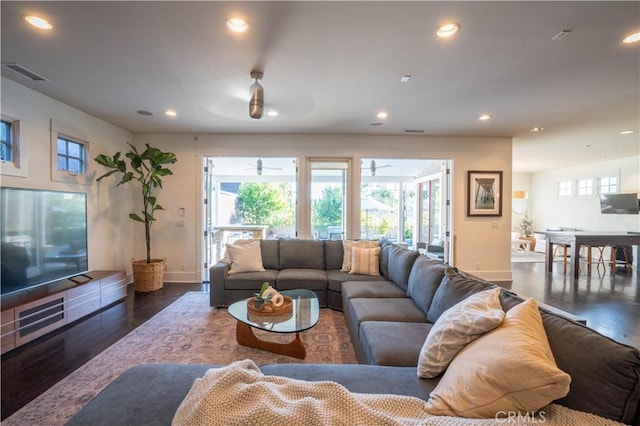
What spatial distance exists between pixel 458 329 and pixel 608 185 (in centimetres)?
971

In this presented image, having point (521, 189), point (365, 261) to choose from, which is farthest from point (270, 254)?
point (521, 189)

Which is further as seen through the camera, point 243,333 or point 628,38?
point 243,333

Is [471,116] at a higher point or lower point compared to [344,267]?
higher

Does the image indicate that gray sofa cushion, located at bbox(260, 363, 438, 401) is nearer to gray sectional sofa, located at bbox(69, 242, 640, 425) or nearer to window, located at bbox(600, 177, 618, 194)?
gray sectional sofa, located at bbox(69, 242, 640, 425)

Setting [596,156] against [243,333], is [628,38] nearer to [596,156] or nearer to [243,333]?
[243,333]

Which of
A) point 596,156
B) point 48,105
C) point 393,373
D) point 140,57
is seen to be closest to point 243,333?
point 393,373

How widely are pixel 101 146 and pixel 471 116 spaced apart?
557 centimetres

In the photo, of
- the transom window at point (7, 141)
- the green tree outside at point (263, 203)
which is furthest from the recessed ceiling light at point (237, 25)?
the green tree outside at point (263, 203)

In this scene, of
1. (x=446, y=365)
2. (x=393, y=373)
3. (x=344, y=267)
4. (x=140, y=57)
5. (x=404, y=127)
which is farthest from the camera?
A: (x=404, y=127)

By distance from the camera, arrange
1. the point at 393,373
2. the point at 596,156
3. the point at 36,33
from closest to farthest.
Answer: the point at 393,373
the point at 36,33
the point at 596,156

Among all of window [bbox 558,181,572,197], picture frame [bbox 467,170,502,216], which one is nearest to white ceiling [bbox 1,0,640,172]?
picture frame [bbox 467,170,502,216]

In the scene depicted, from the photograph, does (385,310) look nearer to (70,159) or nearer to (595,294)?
(595,294)

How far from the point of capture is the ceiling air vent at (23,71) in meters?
2.67

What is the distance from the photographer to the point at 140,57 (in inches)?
100
